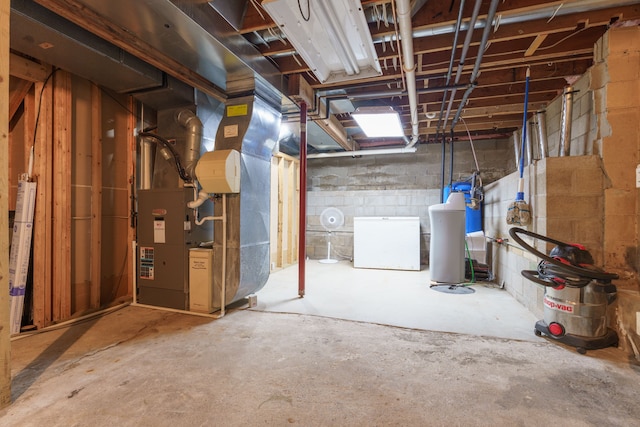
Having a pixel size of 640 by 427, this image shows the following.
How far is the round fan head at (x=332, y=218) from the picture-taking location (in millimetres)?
5453

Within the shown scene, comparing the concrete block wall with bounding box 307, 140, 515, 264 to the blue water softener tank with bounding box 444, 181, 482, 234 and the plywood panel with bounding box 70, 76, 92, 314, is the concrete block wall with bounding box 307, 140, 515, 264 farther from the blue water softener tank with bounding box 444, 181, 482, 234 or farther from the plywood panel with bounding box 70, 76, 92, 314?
the plywood panel with bounding box 70, 76, 92, 314

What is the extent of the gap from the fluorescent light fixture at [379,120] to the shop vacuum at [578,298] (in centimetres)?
210

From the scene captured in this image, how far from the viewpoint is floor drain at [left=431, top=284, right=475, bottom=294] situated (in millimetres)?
3572

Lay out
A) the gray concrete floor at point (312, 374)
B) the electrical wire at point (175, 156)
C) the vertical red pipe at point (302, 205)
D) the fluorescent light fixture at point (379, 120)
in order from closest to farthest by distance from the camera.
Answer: the gray concrete floor at point (312, 374), the electrical wire at point (175, 156), the vertical red pipe at point (302, 205), the fluorescent light fixture at point (379, 120)

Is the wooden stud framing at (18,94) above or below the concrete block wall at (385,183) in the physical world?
above

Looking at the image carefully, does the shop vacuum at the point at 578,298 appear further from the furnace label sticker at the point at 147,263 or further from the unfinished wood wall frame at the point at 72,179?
the unfinished wood wall frame at the point at 72,179

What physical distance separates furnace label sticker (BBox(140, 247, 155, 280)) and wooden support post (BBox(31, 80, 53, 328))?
688 mm

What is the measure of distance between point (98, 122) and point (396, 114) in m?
3.16

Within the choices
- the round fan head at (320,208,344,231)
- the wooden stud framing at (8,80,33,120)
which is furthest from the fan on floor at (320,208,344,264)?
the wooden stud framing at (8,80,33,120)

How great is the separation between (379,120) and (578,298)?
271cm

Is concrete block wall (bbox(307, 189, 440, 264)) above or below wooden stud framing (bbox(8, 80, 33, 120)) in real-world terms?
below

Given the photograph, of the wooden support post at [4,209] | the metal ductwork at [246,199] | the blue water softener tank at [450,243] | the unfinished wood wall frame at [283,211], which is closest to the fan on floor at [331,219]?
the unfinished wood wall frame at [283,211]

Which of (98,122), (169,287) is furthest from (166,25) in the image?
(169,287)

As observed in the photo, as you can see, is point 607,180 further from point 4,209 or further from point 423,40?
point 4,209
